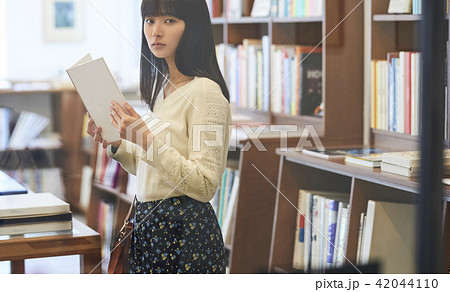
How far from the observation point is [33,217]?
104 cm

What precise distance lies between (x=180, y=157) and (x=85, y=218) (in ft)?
1.45

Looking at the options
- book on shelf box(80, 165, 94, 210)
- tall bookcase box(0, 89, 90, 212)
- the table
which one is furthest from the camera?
tall bookcase box(0, 89, 90, 212)

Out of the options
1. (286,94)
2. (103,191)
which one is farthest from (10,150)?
(286,94)

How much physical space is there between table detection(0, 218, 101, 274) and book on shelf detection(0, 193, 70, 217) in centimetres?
4

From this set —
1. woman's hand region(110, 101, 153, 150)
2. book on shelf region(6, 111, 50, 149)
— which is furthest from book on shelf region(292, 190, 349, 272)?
book on shelf region(6, 111, 50, 149)

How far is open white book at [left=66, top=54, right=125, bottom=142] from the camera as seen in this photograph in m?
0.90

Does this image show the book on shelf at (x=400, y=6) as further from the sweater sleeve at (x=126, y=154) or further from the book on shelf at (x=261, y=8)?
the sweater sleeve at (x=126, y=154)

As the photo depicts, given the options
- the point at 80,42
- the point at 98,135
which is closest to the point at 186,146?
the point at 98,135

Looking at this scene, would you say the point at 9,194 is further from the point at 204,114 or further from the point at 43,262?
the point at 204,114

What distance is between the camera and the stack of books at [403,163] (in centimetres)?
113

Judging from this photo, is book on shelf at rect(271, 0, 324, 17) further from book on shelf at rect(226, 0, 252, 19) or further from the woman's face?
the woman's face

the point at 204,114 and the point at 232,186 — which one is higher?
the point at 204,114

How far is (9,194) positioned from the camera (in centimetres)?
114

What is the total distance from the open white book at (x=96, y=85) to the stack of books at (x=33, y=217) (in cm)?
22
